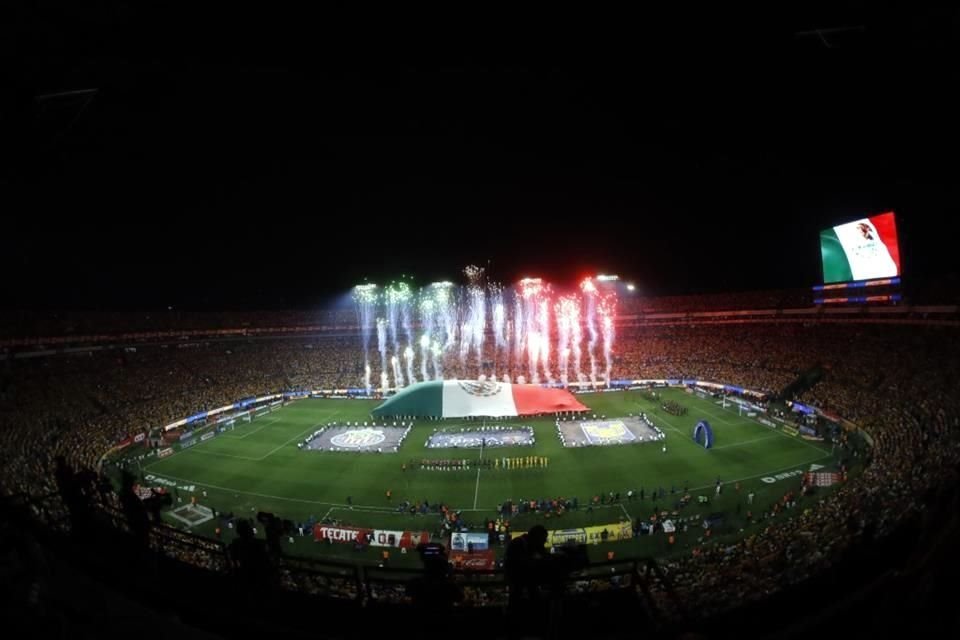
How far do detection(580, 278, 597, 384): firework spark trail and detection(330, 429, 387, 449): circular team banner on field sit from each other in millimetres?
24398

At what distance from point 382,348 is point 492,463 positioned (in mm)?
36369

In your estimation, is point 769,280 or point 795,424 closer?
point 795,424

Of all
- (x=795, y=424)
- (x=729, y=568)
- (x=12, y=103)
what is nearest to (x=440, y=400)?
(x=795, y=424)

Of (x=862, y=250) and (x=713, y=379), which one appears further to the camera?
(x=713, y=379)

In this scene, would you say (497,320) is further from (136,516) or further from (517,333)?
(136,516)

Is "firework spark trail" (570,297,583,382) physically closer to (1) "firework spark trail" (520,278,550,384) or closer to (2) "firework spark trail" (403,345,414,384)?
(1) "firework spark trail" (520,278,550,384)

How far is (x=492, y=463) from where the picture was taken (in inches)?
1055

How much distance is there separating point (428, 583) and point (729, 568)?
8.46 meters

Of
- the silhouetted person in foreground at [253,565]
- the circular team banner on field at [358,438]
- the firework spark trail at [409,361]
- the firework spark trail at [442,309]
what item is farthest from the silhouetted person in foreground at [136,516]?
the firework spark trail at [442,309]

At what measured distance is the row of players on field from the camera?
2644 cm

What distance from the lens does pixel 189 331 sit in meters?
52.4

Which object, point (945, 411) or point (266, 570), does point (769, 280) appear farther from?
point (266, 570)

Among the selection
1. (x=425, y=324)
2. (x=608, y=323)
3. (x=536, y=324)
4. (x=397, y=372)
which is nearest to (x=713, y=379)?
(x=608, y=323)

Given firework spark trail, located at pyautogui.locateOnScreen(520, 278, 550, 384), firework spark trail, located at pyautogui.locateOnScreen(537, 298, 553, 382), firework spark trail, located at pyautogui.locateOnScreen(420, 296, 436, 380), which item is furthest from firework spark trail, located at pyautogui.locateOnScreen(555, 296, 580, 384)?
firework spark trail, located at pyautogui.locateOnScreen(420, 296, 436, 380)
